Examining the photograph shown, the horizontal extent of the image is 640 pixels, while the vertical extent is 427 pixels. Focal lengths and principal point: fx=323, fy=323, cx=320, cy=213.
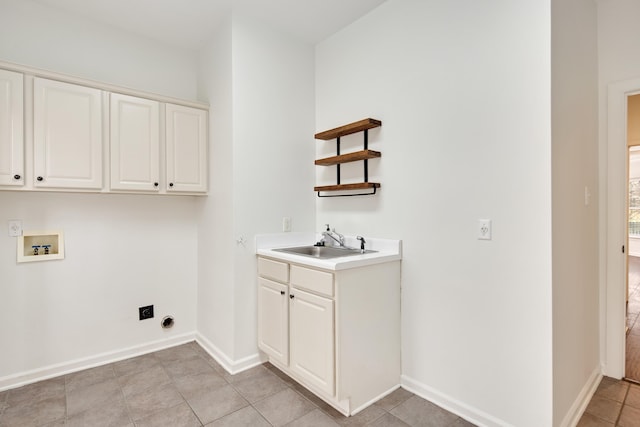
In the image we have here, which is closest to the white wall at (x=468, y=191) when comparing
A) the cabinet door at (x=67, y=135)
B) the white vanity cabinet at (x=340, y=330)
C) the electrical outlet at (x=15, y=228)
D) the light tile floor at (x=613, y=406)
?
the white vanity cabinet at (x=340, y=330)

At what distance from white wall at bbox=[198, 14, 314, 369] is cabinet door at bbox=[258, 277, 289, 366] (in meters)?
0.10

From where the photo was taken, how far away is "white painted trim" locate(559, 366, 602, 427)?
1.78m

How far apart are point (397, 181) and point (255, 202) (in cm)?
111

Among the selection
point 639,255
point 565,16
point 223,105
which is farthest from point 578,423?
point 639,255

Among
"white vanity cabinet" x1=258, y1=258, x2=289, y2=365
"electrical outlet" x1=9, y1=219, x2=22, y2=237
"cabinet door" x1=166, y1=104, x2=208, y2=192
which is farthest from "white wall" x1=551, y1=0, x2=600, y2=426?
"electrical outlet" x1=9, y1=219, x2=22, y2=237

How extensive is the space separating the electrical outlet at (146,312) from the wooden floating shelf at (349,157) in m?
1.94

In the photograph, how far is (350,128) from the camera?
2.42 meters

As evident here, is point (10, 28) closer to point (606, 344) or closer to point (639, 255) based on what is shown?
point (606, 344)

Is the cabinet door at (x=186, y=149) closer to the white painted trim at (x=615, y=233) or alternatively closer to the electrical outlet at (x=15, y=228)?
the electrical outlet at (x=15, y=228)

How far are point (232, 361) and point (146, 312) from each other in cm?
95

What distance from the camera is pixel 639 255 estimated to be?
807cm

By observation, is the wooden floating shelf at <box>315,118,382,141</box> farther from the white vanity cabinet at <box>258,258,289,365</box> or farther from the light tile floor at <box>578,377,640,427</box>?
the light tile floor at <box>578,377,640,427</box>

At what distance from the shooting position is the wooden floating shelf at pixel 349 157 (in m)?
2.32

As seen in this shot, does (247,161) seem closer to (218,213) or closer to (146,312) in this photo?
(218,213)
